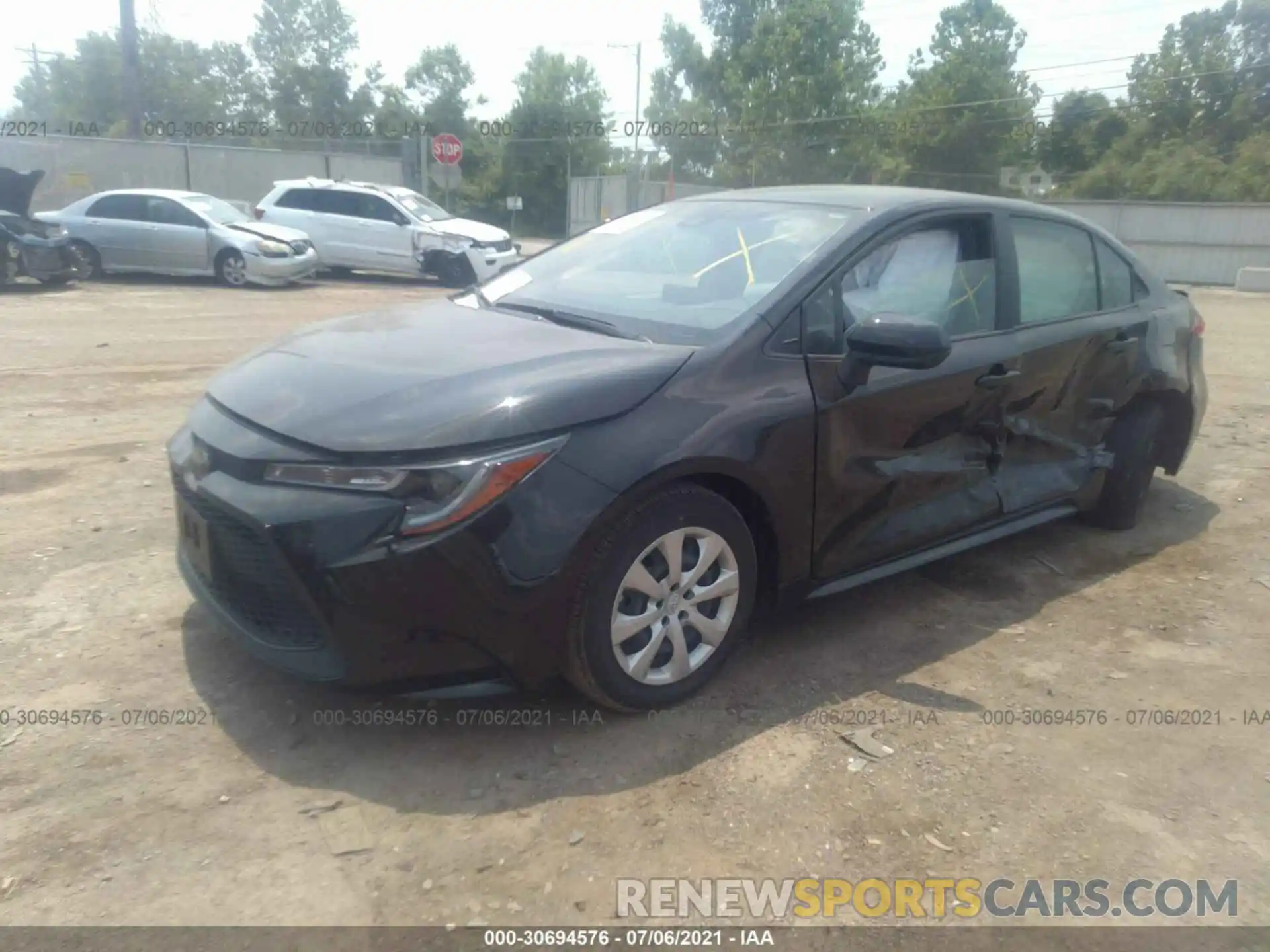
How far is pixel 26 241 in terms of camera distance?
533 inches

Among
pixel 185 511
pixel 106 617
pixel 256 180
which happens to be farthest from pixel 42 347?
pixel 256 180

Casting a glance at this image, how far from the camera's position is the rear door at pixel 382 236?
16.8 m

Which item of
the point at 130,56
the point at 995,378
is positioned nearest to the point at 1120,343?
the point at 995,378

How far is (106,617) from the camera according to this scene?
3.56 m

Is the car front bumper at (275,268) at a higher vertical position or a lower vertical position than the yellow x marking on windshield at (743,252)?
lower

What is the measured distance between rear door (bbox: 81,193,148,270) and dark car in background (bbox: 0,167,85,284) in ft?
2.77

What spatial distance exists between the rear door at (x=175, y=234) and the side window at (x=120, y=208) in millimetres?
125

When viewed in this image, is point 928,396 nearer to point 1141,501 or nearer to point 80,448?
point 1141,501

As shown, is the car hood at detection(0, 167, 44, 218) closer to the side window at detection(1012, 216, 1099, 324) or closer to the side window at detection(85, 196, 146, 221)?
the side window at detection(85, 196, 146, 221)

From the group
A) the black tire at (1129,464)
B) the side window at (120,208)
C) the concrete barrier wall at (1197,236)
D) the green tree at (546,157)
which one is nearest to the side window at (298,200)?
the side window at (120,208)

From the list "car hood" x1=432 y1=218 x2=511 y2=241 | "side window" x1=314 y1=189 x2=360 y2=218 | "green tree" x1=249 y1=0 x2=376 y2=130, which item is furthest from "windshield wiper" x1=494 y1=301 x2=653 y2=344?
"green tree" x1=249 y1=0 x2=376 y2=130

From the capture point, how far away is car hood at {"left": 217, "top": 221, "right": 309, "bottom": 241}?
15172 millimetres

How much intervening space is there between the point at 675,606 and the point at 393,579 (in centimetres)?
88

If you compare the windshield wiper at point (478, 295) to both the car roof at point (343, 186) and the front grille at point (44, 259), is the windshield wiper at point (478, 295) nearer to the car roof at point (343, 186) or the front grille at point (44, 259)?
the front grille at point (44, 259)
